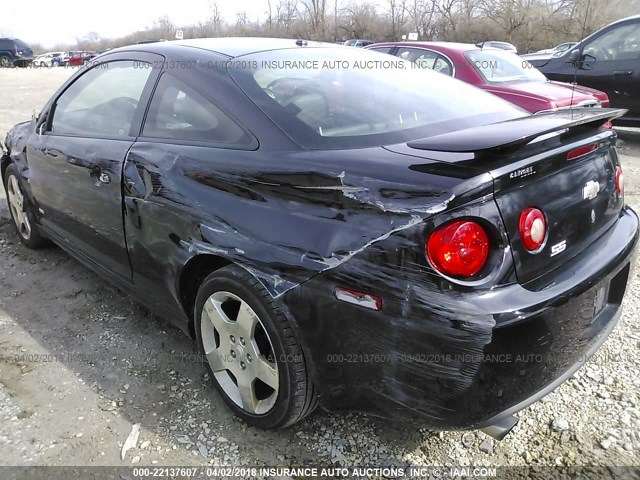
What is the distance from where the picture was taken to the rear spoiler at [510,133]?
1.56m

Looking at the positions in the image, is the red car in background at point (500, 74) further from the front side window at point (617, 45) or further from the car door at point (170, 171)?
the car door at point (170, 171)

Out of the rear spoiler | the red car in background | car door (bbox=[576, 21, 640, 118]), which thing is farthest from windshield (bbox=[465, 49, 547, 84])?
the rear spoiler

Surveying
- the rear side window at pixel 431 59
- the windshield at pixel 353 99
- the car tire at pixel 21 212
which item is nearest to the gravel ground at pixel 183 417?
the car tire at pixel 21 212

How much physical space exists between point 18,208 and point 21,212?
0.22ft

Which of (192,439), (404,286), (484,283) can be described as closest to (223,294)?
(192,439)

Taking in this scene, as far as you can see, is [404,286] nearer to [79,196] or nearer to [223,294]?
[223,294]

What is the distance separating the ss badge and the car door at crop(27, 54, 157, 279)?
1.99 meters

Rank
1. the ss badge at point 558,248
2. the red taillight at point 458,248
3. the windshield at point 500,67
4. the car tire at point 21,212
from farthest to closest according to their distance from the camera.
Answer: the windshield at point 500,67 → the car tire at point 21,212 → the ss badge at point 558,248 → the red taillight at point 458,248

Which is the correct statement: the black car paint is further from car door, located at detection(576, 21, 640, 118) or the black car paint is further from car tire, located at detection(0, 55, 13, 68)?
car tire, located at detection(0, 55, 13, 68)

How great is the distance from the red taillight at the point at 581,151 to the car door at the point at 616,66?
682cm

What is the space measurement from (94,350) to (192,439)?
0.95 meters

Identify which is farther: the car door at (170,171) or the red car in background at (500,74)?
the red car in background at (500,74)

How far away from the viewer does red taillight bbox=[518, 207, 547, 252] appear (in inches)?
62.6

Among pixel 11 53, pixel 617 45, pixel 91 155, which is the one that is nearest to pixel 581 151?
pixel 91 155
